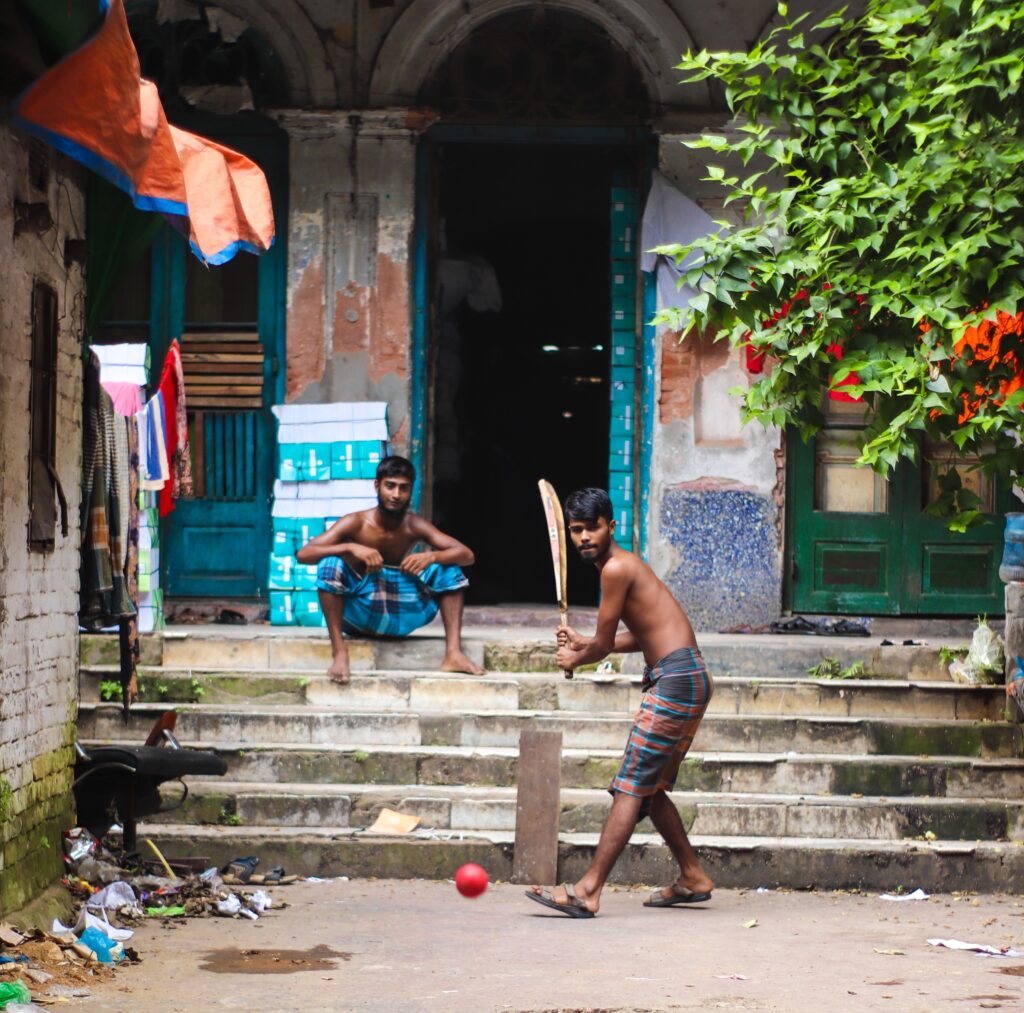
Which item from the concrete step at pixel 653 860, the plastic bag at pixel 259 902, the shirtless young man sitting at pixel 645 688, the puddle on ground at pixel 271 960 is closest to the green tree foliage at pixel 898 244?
the shirtless young man sitting at pixel 645 688

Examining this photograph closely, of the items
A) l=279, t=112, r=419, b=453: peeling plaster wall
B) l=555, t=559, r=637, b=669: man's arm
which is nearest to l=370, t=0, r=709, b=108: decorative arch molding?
l=279, t=112, r=419, b=453: peeling plaster wall

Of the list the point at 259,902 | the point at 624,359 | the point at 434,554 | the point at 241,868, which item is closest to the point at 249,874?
the point at 241,868

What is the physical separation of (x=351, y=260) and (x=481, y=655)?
3.06 meters

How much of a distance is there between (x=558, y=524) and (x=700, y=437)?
3.94 m

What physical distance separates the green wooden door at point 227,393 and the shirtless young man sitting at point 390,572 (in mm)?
1904

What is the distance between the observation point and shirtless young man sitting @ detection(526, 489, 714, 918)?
764cm

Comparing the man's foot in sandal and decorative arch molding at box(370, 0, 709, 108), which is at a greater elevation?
decorative arch molding at box(370, 0, 709, 108)

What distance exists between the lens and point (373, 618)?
1024 centimetres

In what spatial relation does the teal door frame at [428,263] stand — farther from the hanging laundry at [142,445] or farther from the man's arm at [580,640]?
the man's arm at [580,640]

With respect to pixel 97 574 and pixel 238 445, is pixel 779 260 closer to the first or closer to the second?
pixel 97 574

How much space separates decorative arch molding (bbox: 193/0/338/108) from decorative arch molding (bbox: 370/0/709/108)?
1.12 ft

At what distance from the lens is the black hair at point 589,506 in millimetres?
7719

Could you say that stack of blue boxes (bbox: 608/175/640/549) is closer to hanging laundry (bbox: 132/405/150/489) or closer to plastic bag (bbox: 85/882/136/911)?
hanging laundry (bbox: 132/405/150/489)

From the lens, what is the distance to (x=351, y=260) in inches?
461
